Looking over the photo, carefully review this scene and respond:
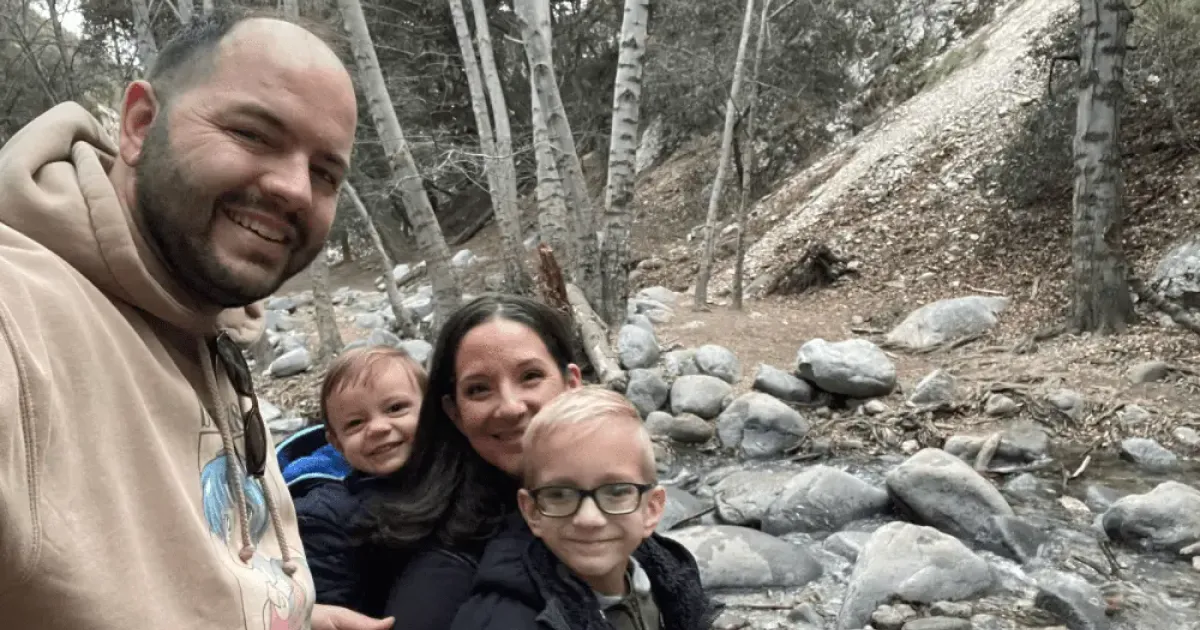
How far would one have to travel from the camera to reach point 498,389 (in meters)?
1.86

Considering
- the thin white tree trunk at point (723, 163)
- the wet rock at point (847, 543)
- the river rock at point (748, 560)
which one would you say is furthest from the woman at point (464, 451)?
the thin white tree trunk at point (723, 163)

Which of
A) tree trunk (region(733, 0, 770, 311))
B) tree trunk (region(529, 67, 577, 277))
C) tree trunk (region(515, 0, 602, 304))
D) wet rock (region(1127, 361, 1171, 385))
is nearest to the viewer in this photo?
wet rock (region(1127, 361, 1171, 385))

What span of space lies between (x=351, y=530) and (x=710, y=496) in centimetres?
448

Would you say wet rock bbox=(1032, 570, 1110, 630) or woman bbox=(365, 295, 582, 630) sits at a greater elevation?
woman bbox=(365, 295, 582, 630)

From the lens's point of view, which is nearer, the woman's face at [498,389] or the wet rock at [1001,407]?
the woman's face at [498,389]

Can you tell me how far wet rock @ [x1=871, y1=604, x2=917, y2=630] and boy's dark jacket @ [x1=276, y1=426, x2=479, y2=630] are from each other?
8.89 feet

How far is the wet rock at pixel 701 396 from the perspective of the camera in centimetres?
753

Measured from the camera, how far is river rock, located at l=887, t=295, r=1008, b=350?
28.8 ft

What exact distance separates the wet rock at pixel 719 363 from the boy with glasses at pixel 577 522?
6553 millimetres

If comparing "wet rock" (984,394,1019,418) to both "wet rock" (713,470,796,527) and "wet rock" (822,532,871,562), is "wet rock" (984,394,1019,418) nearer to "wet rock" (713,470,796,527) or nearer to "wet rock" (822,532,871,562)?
"wet rock" (713,470,796,527)

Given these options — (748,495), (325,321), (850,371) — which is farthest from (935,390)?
(325,321)

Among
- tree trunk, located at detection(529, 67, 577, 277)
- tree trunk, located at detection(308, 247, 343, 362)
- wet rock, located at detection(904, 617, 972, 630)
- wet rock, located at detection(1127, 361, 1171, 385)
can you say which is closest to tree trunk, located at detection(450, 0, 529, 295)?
tree trunk, located at detection(529, 67, 577, 277)

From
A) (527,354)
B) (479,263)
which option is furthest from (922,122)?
(527,354)

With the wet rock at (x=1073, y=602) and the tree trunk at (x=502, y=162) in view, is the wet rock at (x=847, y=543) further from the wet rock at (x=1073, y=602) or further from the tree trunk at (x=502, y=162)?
the tree trunk at (x=502, y=162)
